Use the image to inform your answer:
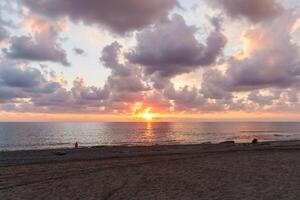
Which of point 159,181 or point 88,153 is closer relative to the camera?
point 159,181

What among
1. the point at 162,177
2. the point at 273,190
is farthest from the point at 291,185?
the point at 162,177

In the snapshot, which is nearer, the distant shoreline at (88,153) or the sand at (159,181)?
the sand at (159,181)

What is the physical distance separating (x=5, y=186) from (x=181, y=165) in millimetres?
10948

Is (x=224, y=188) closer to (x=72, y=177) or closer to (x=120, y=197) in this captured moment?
(x=120, y=197)

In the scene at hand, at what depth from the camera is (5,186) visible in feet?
52.7

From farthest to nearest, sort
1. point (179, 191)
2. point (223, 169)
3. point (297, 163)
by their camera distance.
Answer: point (297, 163) → point (223, 169) → point (179, 191)

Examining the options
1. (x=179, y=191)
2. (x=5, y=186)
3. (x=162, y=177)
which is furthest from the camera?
(x=162, y=177)

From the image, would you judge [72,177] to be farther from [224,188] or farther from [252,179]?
[252,179]

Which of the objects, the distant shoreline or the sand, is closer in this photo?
the sand

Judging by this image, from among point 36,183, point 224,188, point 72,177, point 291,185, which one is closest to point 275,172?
point 291,185

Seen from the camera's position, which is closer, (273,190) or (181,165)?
(273,190)

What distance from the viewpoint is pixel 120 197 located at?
13.5m

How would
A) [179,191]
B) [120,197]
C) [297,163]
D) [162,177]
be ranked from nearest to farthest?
[120,197] → [179,191] → [162,177] → [297,163]

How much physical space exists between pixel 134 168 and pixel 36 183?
21.4 feet
